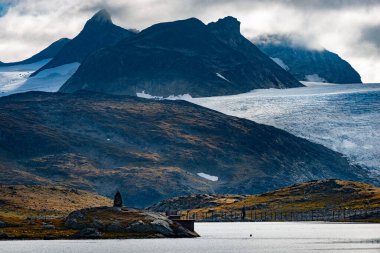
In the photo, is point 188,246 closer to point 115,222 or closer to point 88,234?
point 115,222

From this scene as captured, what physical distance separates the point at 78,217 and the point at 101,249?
32872 millimetres

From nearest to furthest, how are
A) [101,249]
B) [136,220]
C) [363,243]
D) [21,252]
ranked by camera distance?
[21,252], [101,249], [363,243], [136,220]

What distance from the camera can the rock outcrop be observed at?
193m

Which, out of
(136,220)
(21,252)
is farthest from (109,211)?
(21,252)

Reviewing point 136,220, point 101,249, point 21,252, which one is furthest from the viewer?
point 136,220

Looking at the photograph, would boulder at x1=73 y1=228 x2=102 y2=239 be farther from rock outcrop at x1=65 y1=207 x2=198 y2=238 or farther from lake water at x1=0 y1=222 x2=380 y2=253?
lake water at x1=0 y1=222 x2=380 y2=253

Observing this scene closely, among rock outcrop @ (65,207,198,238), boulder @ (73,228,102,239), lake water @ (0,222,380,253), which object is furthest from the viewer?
rock outcrop @ (65,207,198,238)

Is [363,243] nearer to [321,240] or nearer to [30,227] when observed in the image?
[321,240]

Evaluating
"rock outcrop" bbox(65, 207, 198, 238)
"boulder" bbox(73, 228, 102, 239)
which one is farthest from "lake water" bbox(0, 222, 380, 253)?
"rock outcrop" bbox(65, 207, 198, 238)

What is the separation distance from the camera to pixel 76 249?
16275 centimetres

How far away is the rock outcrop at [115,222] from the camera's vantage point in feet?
634

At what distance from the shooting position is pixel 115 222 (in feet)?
639

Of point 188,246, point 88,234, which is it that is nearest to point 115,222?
point 88,234

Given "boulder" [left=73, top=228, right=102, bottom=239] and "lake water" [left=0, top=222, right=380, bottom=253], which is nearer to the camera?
"lake water" [left=0, top=222, right=380, bottom=253]
